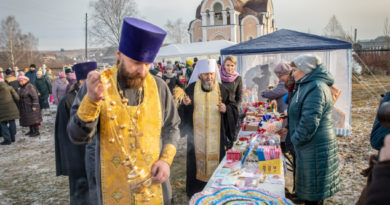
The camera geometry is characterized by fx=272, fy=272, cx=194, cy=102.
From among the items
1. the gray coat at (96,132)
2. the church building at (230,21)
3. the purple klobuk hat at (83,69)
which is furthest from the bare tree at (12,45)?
the gray coat at (96,132)

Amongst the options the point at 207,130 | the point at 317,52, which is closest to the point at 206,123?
the point at 207,130

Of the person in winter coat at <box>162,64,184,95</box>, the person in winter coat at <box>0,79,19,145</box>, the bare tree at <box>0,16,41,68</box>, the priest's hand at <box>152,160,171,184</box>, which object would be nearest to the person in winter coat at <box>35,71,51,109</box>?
the person in winter coat at <box>0,79,19,145</box>

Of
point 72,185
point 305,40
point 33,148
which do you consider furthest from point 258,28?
point 72,185

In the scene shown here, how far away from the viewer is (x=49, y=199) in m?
4.16

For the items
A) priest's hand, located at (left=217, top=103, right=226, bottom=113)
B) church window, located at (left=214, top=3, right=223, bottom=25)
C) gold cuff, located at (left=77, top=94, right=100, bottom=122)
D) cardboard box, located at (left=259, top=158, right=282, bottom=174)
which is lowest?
cardboard box, located at (left=259, top=158, right=282, bottom=174)

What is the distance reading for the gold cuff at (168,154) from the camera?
1680 mm

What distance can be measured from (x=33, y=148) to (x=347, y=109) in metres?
8.03

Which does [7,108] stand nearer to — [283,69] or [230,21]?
[283,69]

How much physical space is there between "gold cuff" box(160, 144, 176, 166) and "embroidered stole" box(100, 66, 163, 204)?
0.04m

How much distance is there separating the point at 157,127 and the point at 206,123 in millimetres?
2079

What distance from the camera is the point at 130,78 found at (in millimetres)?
1556

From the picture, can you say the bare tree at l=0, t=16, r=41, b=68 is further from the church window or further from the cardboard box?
the cardboard box

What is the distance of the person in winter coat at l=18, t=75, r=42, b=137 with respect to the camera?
747 centimetres

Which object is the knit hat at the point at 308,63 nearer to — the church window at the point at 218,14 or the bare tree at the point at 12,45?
the church window at the point at 218,14
